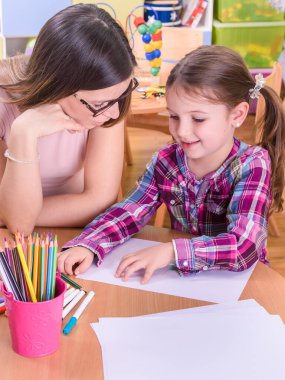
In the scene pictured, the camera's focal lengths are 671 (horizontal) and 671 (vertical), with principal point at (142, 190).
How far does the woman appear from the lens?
52.0 inches

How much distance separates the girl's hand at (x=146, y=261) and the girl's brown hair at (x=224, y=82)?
366mm

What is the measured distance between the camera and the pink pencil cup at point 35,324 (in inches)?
39.1

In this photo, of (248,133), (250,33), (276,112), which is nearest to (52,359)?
(276,112)

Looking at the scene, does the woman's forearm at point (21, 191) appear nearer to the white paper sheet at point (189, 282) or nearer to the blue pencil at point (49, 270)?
the white paper sheet at point (189, 282)

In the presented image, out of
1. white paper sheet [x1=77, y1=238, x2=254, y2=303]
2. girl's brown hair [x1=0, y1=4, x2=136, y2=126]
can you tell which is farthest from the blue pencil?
girl's brown hair [x1=0, y1=4, x2=136, y2=126]

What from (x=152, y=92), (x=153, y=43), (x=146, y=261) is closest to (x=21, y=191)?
(x=146, y=261)

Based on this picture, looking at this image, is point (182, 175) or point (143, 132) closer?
point (182, 175)

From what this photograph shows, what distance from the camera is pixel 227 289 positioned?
125 centimetres

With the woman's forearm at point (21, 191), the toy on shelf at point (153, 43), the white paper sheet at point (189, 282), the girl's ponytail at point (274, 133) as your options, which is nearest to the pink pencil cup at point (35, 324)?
the white paper sheet at point (189, 282)

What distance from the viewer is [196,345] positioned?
107 cm

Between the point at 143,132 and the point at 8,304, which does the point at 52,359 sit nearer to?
the point at 8,304

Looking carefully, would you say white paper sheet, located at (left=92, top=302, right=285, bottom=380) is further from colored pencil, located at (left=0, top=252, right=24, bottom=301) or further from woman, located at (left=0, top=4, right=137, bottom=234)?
woman, located at (left=0, top=4, right=137, bottom=234)

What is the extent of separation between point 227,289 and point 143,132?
3270 mm

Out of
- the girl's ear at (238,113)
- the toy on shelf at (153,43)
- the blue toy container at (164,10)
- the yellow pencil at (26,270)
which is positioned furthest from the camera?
the blue toy container at (164,10)
